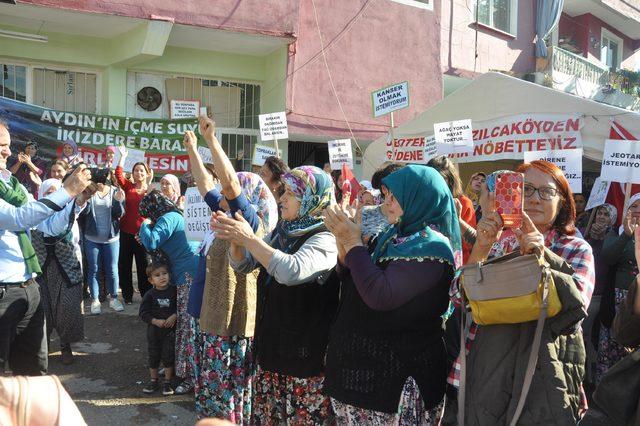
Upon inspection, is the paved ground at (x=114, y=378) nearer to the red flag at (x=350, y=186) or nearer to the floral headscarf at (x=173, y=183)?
the floral headscarf at (x=173, y=183)

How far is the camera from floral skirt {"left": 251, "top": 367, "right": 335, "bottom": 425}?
293 cm

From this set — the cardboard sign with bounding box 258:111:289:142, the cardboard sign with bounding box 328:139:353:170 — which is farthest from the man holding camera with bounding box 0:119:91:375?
the cardboard sign with bounding box 328:139:353:170

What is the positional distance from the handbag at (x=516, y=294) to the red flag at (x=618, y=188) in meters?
4.76

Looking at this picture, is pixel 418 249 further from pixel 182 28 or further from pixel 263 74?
pixel 263 74

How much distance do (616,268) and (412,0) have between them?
29.0 feet

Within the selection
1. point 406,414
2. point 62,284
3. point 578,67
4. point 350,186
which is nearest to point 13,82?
point 62,284

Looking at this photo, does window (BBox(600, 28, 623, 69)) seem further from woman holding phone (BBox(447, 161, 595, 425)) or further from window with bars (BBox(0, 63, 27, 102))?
Answer: woman holding phone (BBox(447, 161, 595, 425))

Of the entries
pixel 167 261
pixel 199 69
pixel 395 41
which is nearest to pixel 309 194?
pixel 167 261

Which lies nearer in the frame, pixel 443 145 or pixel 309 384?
pixel 309 384

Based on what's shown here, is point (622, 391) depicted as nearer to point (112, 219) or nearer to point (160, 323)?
point (160, 323)

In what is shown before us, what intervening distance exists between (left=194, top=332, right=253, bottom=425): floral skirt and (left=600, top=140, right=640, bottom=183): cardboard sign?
404cm

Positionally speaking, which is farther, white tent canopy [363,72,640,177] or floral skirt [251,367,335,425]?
white tent canopy [363,72,640,177]

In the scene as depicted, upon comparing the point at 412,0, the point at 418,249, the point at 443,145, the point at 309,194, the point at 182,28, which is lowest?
the point at 418,249

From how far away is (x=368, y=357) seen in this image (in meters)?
2.45
